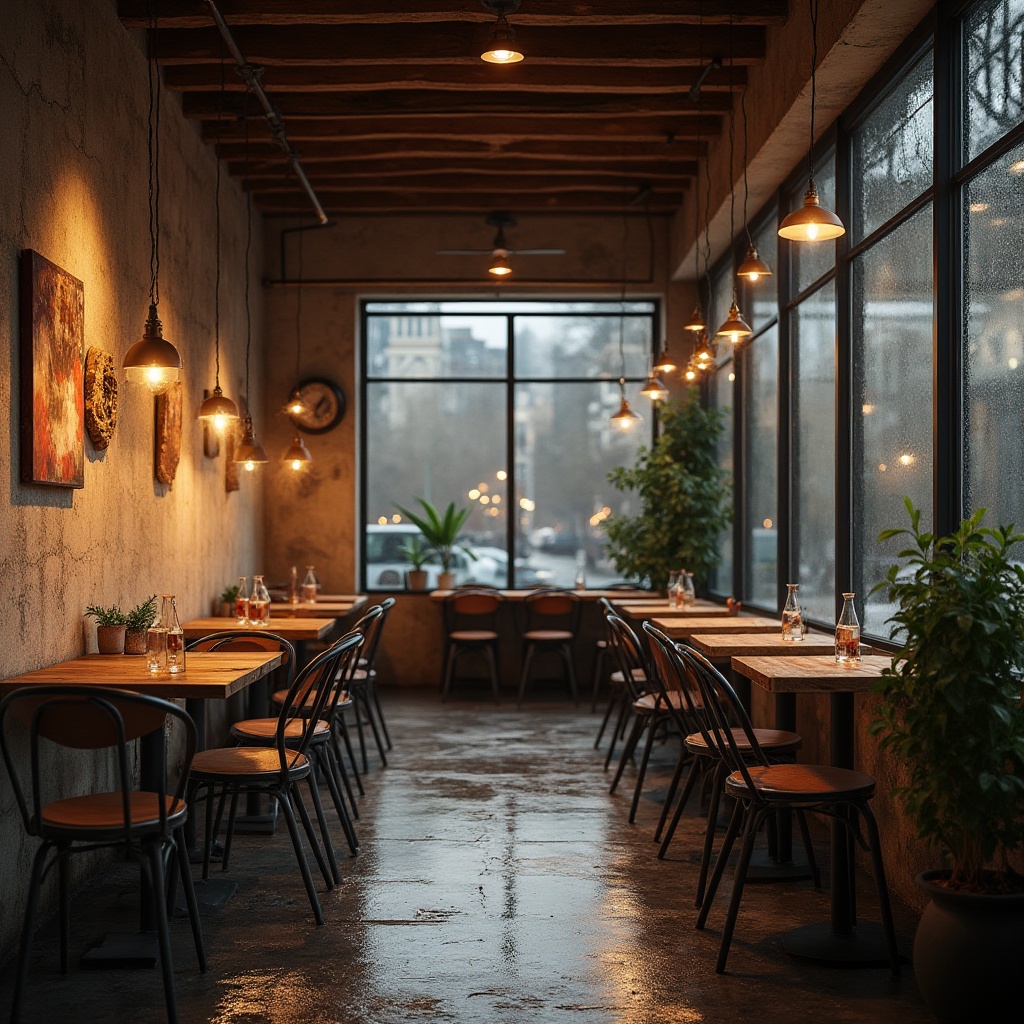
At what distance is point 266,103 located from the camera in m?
6.13

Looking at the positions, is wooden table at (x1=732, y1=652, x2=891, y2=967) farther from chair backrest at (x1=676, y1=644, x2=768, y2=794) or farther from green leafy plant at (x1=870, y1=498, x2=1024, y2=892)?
green leafy plant at (x1=870, y1=498, x2=1024, y2=892)

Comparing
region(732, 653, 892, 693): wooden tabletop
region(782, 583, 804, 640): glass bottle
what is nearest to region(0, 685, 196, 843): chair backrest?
region(732, 653, 892, 693): wooden tabletop

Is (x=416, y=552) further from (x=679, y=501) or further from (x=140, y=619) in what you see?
(x=140, y=619)

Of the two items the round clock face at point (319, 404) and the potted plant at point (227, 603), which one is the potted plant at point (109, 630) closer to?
the potted plant at point (227, 603)

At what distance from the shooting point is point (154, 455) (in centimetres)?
562

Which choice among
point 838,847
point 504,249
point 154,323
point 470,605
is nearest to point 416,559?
point 470,605

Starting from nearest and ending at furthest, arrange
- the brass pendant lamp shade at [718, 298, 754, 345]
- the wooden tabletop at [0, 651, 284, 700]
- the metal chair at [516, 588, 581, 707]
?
the wooden tabletop at [0, 651, 284, 700]
the brass pendant lamp shade at [718, 298, 754, 345]
the metal chair at [516, 588, 581, 707]

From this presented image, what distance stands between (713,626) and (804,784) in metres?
2.32

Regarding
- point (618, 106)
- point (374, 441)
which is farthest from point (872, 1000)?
point (374, 441)

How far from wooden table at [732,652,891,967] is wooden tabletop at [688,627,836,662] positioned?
653 millimetres

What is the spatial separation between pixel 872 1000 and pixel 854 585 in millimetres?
2452

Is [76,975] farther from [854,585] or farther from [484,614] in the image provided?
[484,614]

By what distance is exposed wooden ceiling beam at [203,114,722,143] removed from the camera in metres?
6.90

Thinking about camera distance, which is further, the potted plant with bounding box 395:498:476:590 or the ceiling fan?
the potted plant with bounding box 395:498:476:590
